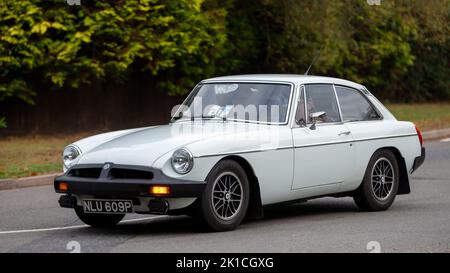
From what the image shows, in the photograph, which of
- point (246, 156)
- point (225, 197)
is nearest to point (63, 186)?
point (225, 197)

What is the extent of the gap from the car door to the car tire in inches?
30.1

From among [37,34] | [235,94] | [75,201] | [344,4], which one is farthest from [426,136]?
[75,201]

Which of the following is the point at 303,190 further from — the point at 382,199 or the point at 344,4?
the point at 344,4

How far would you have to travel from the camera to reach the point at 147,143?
9461mm

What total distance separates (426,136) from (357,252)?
14713 mm

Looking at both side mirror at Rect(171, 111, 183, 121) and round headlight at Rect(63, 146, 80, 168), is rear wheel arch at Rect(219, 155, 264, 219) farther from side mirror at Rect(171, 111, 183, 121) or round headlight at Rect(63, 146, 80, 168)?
round headlight at Rect(63, 146, 80, 168)

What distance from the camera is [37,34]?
2078cm

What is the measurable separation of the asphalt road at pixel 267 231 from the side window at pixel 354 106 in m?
1.05

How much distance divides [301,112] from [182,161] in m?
1.84

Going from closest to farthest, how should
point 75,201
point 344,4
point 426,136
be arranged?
point 75,201 → point 426,136 → point 344,4

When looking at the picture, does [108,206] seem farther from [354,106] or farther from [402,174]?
[402,174]

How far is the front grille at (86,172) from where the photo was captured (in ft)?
30.8

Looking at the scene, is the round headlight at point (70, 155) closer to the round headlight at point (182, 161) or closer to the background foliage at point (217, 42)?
the round headlight at point (182, 161)

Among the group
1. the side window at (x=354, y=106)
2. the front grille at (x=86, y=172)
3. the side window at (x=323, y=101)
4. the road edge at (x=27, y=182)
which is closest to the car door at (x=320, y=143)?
the side window at (x=323, y=101)
